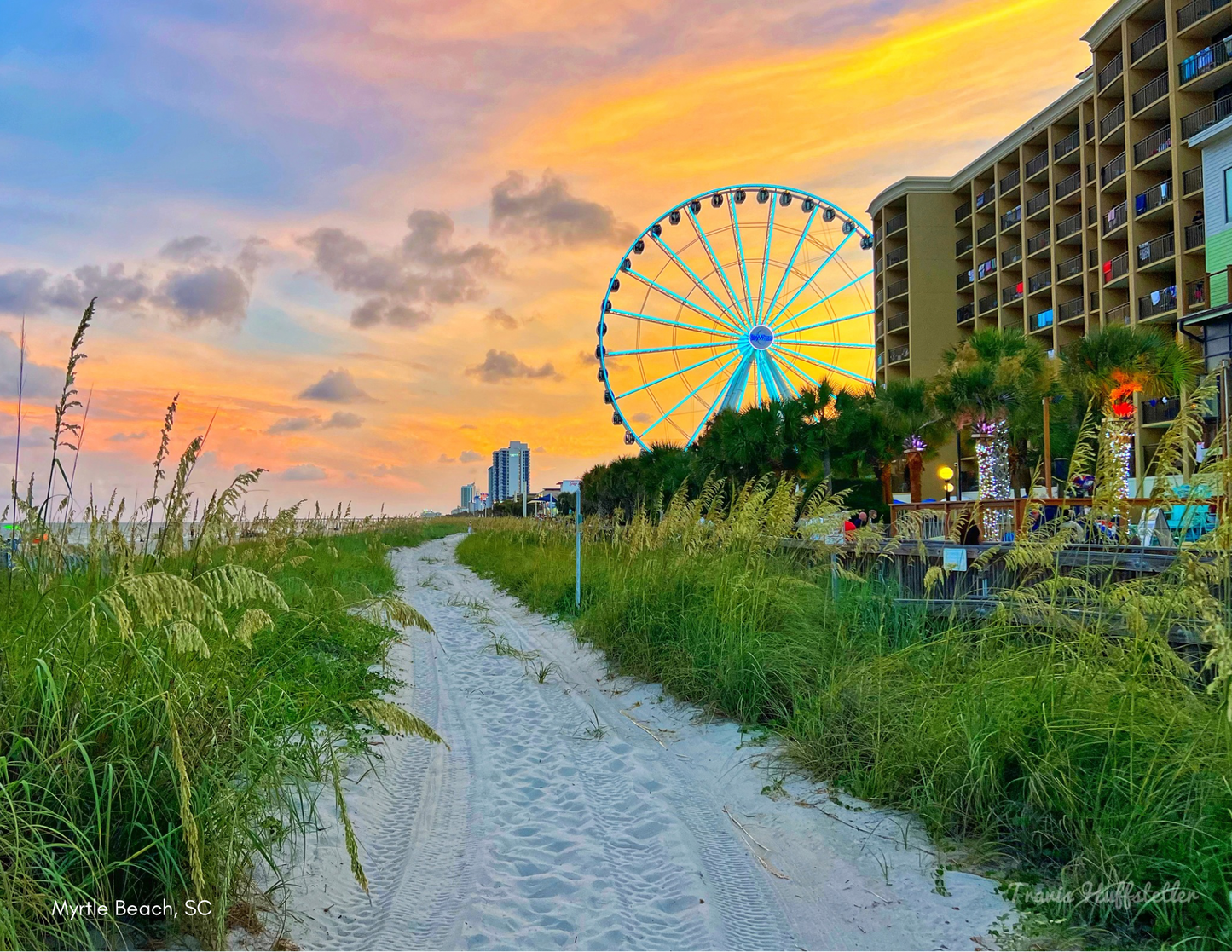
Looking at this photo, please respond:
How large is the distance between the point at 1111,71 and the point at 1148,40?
2358 mm

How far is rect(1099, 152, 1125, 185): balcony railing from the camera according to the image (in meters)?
37.6

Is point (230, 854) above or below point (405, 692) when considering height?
above

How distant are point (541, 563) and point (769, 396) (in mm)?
26542

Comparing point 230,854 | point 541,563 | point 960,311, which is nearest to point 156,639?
point 230,854

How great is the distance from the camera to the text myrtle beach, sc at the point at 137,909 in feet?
8.38

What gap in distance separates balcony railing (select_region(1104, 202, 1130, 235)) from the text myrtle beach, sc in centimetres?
4313

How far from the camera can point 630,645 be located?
8.14m

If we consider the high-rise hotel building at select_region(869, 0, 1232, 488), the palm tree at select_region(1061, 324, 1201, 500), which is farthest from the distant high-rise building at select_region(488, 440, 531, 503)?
the palm tree at select_region(1061, 324, 1201, 500)

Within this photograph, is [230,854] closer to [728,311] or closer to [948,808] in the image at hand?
[948,808]

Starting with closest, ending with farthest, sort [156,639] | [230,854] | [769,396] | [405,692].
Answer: [230,854]
[156,639]
[405,692]
[769,396]

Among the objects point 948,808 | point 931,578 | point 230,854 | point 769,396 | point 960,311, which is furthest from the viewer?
point 960,311

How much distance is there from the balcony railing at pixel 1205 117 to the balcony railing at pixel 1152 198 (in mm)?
1968

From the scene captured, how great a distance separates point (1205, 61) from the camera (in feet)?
106

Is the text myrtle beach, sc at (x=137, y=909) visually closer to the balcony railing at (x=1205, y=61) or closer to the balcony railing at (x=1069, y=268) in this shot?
the balcony railing at (x=1205, y=61)
